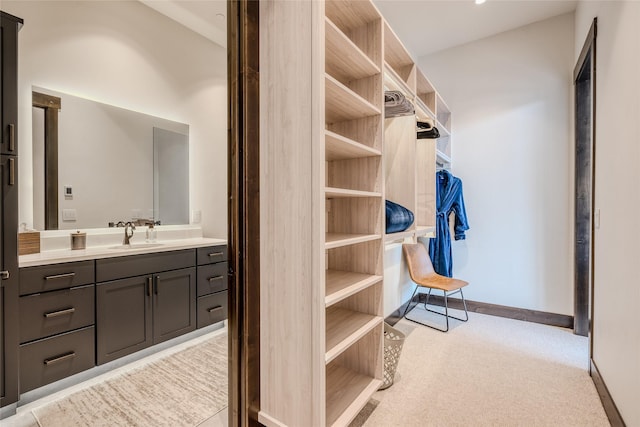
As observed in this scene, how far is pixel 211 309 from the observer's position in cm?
220

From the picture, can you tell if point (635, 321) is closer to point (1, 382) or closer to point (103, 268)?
point (103, 268)

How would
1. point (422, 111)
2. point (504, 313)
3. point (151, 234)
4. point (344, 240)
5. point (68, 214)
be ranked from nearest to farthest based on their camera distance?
point (344, 240) < point (68, 214) < point (151, 234) < point (422, 111) < point (504, 313)

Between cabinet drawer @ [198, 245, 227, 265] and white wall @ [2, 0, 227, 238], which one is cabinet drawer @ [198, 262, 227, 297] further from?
white wall @ [2, 0, 227, 238]

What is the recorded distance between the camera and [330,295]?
1278 millimetres

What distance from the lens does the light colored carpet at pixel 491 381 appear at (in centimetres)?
165

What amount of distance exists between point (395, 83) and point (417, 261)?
1.79 m

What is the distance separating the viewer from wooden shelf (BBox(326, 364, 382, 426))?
1383mm

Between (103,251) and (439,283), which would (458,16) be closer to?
(439,283)

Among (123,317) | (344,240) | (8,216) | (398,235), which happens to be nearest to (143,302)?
(123,317)

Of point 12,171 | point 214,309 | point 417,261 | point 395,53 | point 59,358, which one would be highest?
point 395,53

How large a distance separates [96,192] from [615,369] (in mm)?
3378

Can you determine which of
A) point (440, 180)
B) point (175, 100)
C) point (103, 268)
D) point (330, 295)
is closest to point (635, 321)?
point (330, 295)

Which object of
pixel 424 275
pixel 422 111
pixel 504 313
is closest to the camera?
pixel 422 111

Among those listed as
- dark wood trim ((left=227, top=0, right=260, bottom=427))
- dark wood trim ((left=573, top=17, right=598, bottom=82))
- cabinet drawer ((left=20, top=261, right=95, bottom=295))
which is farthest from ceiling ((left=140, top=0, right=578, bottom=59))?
cabinet drawer ((left=20, top=261, right=95, bottom=295))
